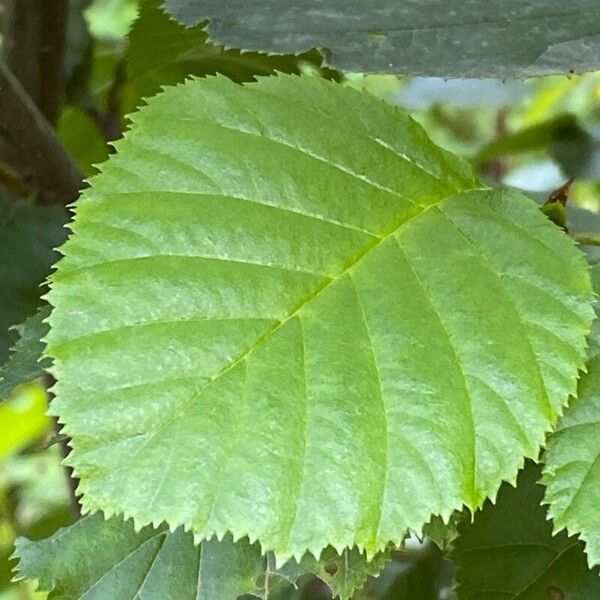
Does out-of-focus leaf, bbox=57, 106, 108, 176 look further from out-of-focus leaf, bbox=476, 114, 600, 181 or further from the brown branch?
out-of-focus leaf, bbox=476, 114, 600, 181

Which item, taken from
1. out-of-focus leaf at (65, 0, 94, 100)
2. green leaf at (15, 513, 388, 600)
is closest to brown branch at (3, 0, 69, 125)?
out-of-focus leaf at (65, 0, 94, 100)

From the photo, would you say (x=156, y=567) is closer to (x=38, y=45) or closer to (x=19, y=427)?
(x=38, y=45)

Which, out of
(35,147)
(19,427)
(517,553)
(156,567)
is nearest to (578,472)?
(517,553)

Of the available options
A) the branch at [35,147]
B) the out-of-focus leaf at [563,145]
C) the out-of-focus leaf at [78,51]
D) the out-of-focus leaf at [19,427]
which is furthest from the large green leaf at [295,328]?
the out-of-focus leaf at [19,427]

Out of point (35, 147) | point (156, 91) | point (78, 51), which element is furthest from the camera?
point (78, 51)

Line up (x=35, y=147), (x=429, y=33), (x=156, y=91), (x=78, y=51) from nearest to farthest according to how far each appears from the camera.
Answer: (x=429, y=33)
(x=35, y=147)
(x=156, y=91)
(x=78, y=51)
